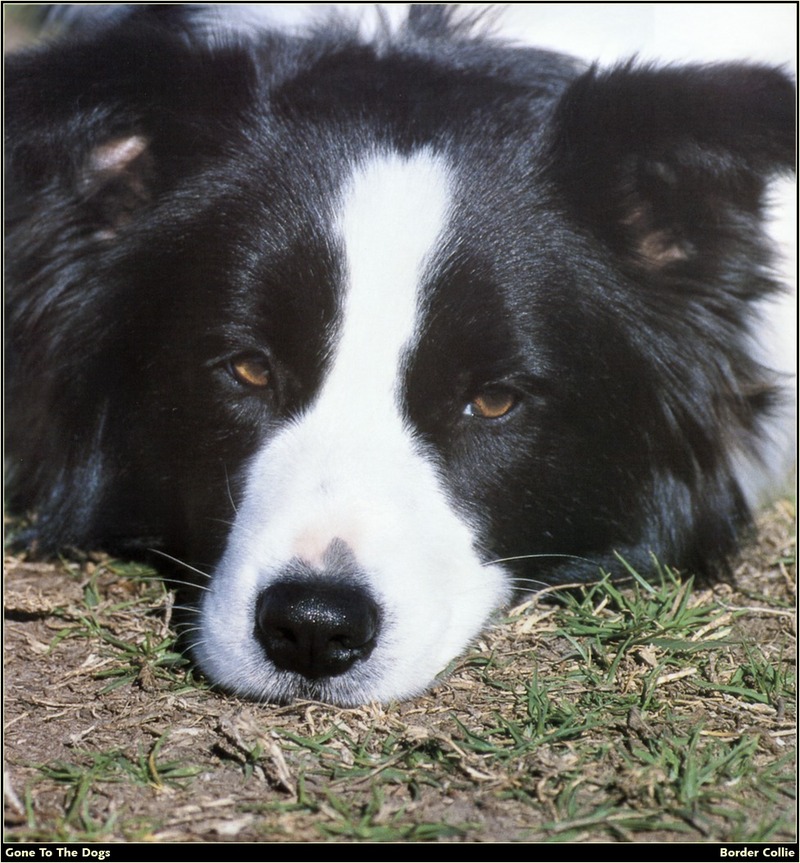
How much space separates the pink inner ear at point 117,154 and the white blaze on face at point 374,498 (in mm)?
770

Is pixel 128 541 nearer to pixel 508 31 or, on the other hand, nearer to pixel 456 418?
pixel 456 418

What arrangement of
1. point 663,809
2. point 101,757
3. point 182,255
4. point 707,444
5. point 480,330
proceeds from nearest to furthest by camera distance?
point 663,809 < point 101,757 < point 480,330 < point 182,255 < point 707,444

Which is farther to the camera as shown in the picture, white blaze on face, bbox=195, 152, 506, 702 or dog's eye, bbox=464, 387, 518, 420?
dog's eye, bbox=464, 387, 518, 420

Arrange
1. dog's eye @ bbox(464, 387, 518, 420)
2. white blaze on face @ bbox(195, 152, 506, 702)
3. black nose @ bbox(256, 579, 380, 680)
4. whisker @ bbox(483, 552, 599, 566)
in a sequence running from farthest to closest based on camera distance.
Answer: whisker @ bbox(483, 552, 599, 566) → dog's eye @ bbox(464, 387, 518, 420) → white blaze on face @ bbox(195, 152, 506, 702) → black nose @ bbox(256, 579, 380, 680)

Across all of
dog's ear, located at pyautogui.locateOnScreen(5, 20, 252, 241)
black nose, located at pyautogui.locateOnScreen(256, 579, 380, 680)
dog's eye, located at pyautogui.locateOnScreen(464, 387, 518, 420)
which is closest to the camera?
black nose, located at pyautogui.locateOnScreen(256, 579, 380, 680)

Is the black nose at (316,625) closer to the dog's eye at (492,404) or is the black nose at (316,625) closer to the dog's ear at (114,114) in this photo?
the dog's eye at (492,404)

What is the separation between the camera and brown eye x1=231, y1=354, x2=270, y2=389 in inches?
114

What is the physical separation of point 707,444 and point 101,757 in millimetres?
2035

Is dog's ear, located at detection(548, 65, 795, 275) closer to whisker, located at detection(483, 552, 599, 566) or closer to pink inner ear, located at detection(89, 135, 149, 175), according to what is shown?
whisker, located at detection(483, 552, 599, 566)

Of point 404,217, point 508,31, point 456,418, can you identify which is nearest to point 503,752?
point 456,418

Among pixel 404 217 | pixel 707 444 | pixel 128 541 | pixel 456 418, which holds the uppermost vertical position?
pixel 404 217

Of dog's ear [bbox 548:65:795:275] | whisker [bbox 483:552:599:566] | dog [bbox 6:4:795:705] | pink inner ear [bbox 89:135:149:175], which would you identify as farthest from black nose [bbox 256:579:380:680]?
pink inner ear [bbox 89:135:149:175]

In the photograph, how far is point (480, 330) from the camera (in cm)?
279

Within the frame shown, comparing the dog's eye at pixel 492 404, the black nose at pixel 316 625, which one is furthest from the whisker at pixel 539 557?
the black nose at pixel 316 625
